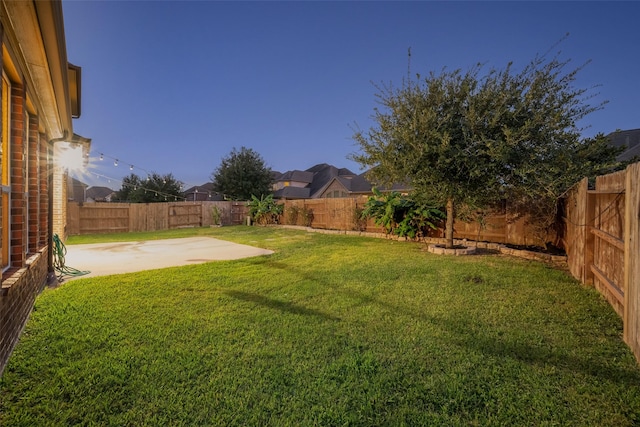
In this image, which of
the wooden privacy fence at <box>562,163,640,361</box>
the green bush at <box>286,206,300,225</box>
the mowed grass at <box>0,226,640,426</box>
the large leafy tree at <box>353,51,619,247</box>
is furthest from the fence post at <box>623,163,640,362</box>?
the green bush at <box>286,206,300,225</box>

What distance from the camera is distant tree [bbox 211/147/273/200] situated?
27.4 metres

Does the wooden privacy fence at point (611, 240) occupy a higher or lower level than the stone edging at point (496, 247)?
higher

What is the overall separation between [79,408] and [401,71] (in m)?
7.94

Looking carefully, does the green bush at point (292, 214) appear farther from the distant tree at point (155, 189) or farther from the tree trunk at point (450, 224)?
the distant tree at point (155, 189)

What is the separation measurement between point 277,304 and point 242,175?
985 inches

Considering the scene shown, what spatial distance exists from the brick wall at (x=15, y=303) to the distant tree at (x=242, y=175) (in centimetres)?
2418

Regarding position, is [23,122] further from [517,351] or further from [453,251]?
[453,251]

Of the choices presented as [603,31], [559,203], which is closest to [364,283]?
[559,203]

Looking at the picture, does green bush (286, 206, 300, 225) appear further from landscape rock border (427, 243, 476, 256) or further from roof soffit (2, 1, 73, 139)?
roof soffit (2, 1, 73, 139)

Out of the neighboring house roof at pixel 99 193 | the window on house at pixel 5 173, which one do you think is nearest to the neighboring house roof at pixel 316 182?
the window on house at pixel 5 173

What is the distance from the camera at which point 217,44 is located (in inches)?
775

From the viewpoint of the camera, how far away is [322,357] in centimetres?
244

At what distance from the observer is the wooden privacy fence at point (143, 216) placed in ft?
44.6

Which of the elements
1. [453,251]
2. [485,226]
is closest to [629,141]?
[485,226]
